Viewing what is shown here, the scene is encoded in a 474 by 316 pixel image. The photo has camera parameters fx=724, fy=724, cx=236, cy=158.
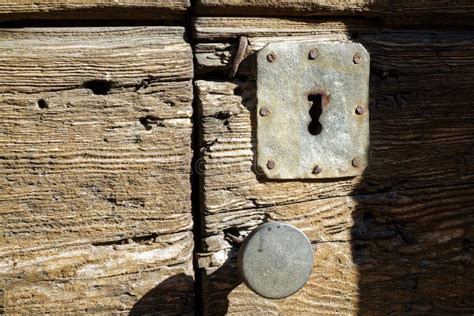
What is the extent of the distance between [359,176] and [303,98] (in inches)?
8.3

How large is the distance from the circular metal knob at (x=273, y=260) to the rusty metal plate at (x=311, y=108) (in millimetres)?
149

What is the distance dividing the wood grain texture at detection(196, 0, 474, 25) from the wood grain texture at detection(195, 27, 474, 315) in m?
0.03

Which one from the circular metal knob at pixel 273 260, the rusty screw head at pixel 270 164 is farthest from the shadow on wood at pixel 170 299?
the rusty screw head at pixel 270 164

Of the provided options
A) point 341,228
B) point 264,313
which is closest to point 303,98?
point 341,228

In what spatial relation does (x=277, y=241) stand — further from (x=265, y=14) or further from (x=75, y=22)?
(x=75, y=22)

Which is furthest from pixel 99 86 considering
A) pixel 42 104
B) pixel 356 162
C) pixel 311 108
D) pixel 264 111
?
pixel 356 162

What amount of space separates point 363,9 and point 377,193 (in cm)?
37

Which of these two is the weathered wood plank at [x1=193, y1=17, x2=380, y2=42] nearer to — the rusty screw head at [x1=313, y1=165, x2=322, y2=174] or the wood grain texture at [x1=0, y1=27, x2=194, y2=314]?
the wood grain texture at [x1=0, y1=27, x2=194, y2=314]

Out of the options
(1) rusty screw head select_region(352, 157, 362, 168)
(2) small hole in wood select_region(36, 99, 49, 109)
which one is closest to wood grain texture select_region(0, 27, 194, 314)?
(2) small hole in wood select_region(36, 99, 49, 109)

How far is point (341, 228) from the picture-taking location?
1.46 metres

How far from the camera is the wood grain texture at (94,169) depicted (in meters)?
1.27

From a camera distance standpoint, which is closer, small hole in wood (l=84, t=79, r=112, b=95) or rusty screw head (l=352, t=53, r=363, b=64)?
small hole in wood (l=84, t=79, r=112, b=95)

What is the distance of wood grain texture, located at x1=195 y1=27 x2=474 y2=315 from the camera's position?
1.38m

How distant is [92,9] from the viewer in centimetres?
127
